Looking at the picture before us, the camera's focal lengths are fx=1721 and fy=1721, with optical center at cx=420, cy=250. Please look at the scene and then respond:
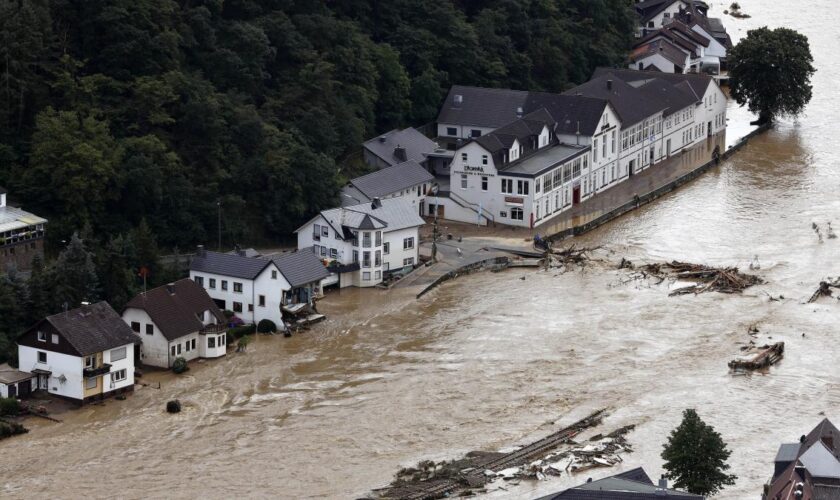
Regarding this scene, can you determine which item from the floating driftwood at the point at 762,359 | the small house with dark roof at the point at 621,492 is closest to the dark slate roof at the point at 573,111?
the floating driftwood at the point at 762,359

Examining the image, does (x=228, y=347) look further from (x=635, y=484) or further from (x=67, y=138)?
(x=635, y=484)

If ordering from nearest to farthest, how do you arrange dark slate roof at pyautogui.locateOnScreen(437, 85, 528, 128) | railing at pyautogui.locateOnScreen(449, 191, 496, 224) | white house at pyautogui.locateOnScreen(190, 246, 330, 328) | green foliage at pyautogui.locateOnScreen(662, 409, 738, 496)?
green foliage at pyautogui.locateOnScreen(662, 409, 738, 496) < white house at pyautogui.locateOnScreen(190, 246, 330, 328) < railing at pyautogui.locateOnScreen(449, 191, 496, 224) < dark slate roof at pyautogui.locateOnScreen(437, 85, 528, 128)

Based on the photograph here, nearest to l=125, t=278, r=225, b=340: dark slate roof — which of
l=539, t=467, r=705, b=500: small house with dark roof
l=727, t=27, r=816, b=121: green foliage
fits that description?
l=539, t=467, r=705, b=500: small house with dark roof

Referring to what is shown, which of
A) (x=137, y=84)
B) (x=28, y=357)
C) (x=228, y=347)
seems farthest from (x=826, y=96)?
(x=28, y=357)

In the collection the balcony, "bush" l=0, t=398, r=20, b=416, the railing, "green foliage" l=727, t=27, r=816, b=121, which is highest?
"green foliage" l=727, t=27, r=816, b=121

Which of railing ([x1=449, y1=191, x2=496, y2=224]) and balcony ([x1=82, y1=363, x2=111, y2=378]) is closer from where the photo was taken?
balcony ([x1=82, y1=363, x2=111, y2=378])

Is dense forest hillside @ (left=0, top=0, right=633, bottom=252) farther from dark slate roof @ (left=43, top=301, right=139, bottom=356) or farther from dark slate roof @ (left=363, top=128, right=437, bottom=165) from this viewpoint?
dark slate roof @ (left=43, top=301, right=139, bottom=356)

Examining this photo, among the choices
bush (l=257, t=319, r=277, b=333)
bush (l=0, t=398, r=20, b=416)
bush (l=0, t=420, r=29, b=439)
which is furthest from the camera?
bush (l=257, t=319, r=277, b=333)
